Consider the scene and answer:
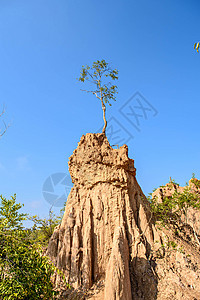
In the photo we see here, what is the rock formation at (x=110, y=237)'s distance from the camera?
10.9 meters

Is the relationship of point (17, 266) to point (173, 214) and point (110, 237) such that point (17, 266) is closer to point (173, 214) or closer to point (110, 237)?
point (110, 237)

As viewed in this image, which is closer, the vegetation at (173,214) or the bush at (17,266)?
the bush at (17,266)

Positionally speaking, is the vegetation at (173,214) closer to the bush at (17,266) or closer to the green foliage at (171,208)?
the green foliage at (171,208)

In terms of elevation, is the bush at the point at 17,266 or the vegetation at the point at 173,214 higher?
the vegetation at the point at 173,214

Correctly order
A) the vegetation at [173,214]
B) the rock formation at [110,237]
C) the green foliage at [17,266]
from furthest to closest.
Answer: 1. the vegetation at [173,214]
2. the rock formation at [110,237]
3. the green foliage at [17,266]

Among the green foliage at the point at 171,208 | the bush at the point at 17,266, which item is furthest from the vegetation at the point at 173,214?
the bush at the point at 17,266

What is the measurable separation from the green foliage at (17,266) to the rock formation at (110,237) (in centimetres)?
299

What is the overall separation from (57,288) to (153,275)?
540 cm

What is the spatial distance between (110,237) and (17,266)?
581 centimetres

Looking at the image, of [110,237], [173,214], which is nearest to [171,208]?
[173,214]

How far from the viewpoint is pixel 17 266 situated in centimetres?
865

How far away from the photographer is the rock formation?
10.9 meters

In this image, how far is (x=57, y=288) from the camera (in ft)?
39.4

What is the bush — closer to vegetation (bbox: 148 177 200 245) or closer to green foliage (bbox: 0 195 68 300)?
green foliage (bbox: 0 195 68 300)
